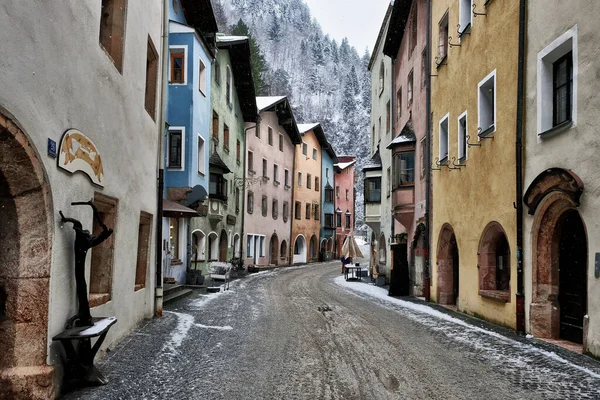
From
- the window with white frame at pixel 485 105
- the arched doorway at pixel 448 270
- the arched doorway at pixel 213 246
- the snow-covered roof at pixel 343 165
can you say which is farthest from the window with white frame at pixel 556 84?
the snow-covered roof at pixel 343 165

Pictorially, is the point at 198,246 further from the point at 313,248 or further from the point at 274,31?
the point at 274,31

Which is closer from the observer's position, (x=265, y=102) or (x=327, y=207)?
(x=265, y=102)

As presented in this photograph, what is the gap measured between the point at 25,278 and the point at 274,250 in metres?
37.1

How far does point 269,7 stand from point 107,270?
15170cm

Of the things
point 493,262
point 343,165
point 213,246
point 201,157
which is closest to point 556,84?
point 493,262

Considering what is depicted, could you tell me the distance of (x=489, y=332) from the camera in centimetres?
1068

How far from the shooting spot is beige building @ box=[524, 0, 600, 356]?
8.27 meters

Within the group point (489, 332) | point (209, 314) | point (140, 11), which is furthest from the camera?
point (209, 314)

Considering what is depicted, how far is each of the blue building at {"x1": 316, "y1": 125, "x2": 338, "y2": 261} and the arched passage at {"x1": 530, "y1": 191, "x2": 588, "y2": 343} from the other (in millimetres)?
44619

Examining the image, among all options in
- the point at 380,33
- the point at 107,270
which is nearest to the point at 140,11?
the point at 107,270

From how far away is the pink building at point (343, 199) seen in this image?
61969 millimetres

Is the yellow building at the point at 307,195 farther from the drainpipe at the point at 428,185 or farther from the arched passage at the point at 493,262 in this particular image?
the arched passage at the point at 493,262

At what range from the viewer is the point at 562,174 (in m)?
8.91

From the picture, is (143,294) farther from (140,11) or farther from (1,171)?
(1,171)
